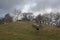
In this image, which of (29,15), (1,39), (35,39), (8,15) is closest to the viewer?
(1,39)

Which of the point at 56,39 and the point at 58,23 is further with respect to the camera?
the point at 58,23

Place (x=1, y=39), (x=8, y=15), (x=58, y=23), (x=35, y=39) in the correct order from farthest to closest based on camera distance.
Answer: (x=8, y=15) < (x=58, y=23) < (x=35, y=39) < (x=1, y=39)

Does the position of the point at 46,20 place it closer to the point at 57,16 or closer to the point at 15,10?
the point at 57,16

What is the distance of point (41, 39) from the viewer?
181ft

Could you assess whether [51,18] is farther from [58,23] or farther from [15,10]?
[15,10]

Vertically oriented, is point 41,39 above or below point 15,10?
below

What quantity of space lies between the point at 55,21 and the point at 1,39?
299 ft

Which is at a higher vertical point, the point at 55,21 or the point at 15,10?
the point at 15,10

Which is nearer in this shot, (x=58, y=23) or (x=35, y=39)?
(x=35, y=39)

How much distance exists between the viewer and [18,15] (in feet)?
452

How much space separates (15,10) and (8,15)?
46.2ft

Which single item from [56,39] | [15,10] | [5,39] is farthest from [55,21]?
[5,39]

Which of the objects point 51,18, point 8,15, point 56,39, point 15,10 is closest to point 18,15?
point 15,10

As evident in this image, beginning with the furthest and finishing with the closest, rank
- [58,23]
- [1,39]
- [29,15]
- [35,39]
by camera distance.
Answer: [29,15]
[58,23]
[35,39]
[1,39]
